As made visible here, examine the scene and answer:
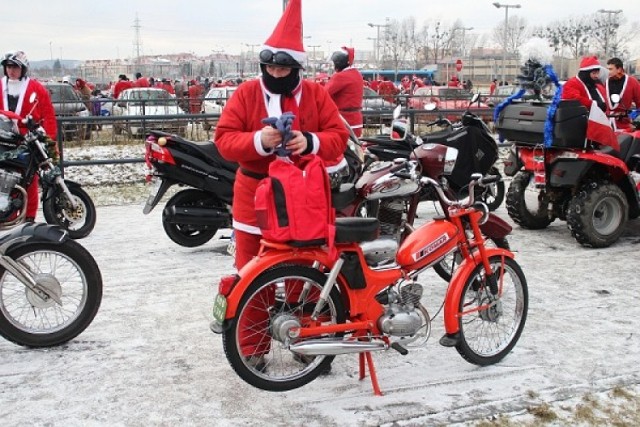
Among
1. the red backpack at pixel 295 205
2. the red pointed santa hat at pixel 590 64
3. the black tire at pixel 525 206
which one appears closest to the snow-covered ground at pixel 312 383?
the red backpack at pixel 295 205

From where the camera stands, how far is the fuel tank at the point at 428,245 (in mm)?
3875

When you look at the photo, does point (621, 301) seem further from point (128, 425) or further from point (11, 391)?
point (11, 391)

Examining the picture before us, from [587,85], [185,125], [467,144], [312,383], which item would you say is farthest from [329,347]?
[185,125]

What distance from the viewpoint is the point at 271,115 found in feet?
12.2

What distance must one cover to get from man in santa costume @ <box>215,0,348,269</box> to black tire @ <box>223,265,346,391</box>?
38 centimetres

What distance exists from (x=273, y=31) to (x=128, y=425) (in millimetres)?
2058

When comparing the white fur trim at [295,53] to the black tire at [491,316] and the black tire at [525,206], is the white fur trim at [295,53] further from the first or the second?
the black tire at [525,206]

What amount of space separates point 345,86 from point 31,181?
3.47 meters

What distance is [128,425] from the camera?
3.50 m

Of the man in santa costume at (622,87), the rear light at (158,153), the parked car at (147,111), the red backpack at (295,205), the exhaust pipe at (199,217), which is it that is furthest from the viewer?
the parked car at (147,111)

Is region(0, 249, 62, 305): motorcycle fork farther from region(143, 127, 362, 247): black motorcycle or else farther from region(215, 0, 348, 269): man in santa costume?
region(143, 127, 362, 247): black motorcycle

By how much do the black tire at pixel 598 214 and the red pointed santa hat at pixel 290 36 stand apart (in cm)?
407

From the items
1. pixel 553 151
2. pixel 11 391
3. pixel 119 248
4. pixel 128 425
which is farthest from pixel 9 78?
pixel 553 151

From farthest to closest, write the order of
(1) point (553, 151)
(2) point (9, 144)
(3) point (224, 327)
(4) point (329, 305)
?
(1) point (553, 151), (2) point (9, 144), (4) point (329, 305), (3) point (224, 327)
